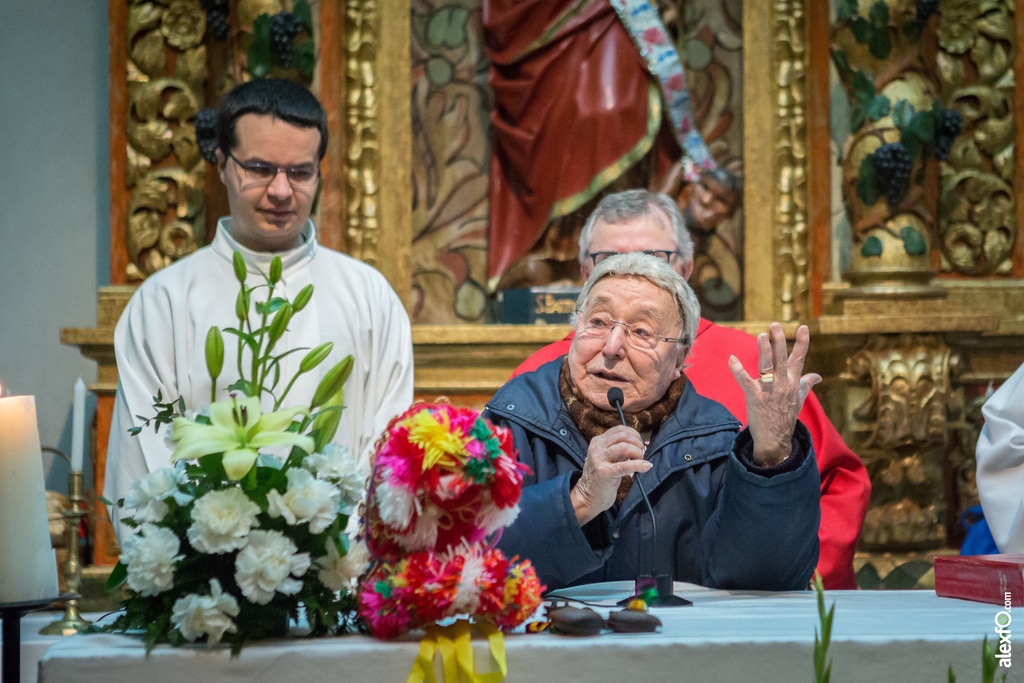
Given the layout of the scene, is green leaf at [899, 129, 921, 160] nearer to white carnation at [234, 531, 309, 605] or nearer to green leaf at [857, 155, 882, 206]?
green leaf at [857, 155, 882, 206]

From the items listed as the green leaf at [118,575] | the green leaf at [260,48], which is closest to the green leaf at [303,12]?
the green leaf at [260,48]

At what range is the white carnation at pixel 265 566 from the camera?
1.48 metres

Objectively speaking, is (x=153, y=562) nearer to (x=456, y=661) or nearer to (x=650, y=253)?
(x=456, y=661)

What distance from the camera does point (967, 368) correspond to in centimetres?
465

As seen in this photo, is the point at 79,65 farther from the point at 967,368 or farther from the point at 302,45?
the point at 967,368

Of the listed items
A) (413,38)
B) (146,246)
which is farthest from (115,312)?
(413,38)

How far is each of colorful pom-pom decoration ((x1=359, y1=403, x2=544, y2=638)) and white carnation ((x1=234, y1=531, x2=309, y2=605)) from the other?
0.41ft

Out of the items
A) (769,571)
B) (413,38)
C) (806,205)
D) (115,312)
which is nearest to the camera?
(769,571)

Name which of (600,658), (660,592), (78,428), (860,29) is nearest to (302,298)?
(600,658)

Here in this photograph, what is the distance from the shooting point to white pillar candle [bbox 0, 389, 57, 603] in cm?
145

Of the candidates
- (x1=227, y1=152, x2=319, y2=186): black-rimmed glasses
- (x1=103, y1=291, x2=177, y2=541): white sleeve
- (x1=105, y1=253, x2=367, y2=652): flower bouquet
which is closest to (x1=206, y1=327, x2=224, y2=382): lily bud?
(x1=105, y1=253, x2=367, y2=652): flower bouquet

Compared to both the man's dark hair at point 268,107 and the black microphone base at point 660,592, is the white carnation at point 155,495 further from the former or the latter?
the man's dark hair at point 268,107

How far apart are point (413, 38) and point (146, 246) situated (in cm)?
153

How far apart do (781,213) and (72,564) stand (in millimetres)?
3170
